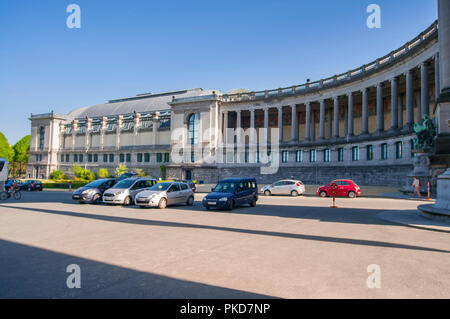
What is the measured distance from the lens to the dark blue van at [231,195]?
744 inches

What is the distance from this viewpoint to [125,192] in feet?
71.5

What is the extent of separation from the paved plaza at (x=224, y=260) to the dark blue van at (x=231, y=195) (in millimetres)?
6200

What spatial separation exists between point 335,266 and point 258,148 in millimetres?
57156

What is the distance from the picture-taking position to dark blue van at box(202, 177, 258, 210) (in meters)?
18.9

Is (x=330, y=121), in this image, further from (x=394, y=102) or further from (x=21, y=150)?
(x=21, y=150)

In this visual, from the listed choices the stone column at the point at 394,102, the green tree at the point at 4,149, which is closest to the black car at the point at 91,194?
the stone column at the point at 394,102

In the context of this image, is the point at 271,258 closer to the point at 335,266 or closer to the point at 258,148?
the point at 335,266

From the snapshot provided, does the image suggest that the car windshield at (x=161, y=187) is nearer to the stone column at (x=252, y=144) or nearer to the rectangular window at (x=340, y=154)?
the rectangular window at (x=340, y=154)

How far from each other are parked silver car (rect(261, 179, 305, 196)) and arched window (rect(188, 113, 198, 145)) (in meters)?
35.2

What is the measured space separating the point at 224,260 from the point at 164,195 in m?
13.4

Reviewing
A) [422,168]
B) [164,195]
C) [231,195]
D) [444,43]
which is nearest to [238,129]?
[422,168]

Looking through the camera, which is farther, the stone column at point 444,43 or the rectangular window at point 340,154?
the rectangular window at point 340,154

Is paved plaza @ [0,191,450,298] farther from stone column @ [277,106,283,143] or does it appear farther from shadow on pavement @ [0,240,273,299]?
stone column @ [277,106,283,143]
